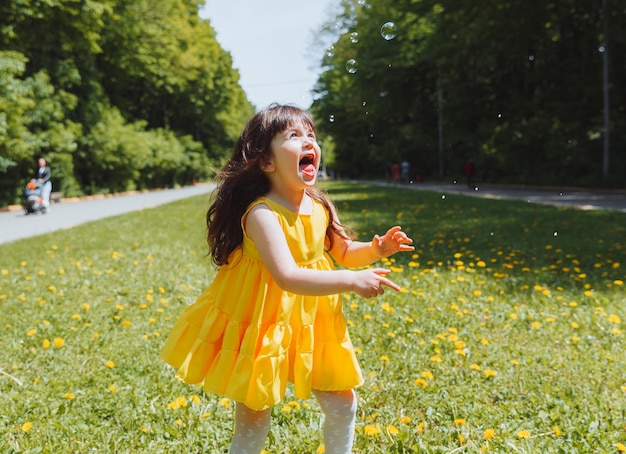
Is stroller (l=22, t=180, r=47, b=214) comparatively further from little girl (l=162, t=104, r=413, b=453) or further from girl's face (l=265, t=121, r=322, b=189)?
girl's face (l=265, t=121, r=322, b=189)

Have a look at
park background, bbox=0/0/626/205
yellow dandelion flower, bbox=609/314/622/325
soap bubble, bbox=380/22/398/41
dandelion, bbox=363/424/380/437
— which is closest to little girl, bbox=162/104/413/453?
dandelion, bbox=363/424/380/437

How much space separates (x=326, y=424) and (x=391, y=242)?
76cm

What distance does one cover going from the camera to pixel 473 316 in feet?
14.6

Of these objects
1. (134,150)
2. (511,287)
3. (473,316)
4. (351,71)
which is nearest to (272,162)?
A: (351,71)

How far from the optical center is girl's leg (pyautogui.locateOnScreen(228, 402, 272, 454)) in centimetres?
216

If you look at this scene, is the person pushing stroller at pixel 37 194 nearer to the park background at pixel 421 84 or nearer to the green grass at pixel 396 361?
the park background at pixel 421 84

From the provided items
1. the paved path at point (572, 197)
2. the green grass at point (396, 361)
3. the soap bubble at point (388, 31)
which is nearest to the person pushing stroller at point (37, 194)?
the green grass at point (396, 361)

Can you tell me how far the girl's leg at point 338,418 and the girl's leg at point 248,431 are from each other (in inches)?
9.5

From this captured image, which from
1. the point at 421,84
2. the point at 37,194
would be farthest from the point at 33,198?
the point at 421,84

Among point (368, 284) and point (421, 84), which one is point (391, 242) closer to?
point (368, 284)

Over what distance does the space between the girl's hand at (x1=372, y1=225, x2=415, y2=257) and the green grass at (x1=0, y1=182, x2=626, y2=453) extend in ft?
3.06

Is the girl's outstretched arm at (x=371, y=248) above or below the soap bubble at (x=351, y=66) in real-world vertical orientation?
below

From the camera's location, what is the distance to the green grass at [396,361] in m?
2.73

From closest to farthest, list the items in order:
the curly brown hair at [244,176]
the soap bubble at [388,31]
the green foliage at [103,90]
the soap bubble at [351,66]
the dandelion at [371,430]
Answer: the curly brown hair at [244,176] → the dandelion at [371,430] → the soap bubble at [351,66] → the soap bubble at [388,31] → the green foliage at [103,90]
